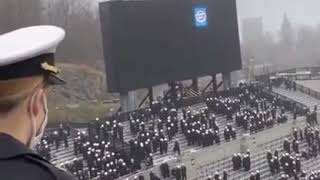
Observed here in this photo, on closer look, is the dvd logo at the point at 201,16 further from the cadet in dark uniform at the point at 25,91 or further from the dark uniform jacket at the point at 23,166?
the dark uniform jacket at the point at 23,166

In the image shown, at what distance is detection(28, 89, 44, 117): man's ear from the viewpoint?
3.16 ft

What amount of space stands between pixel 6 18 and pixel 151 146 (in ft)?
64.0

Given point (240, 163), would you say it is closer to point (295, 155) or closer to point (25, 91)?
point (295, 155)

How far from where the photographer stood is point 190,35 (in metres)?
18.7

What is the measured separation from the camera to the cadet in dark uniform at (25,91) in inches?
33.0

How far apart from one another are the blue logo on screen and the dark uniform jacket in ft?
59.6

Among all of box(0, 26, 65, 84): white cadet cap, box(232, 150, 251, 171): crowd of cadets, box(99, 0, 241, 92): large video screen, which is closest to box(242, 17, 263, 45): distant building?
box(99, 0, 241, 92): large video screen

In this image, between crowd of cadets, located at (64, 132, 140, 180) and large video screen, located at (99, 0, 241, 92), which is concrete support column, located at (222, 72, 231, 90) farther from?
crowd of cadets, located at (64, 132, 140, 180)

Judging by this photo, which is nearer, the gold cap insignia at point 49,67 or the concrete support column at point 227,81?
the gold cap insignia at point 49,67

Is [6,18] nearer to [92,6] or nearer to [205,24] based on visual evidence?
[92,6]

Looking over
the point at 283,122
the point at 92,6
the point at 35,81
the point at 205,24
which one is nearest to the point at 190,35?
the point at 205,24

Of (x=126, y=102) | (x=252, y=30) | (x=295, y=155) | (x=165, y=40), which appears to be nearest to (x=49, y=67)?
(x=295, y=155)

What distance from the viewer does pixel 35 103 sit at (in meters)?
0.98

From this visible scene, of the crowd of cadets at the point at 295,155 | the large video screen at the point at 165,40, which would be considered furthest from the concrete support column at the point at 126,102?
the crowd of cadets at the point at 295,155
